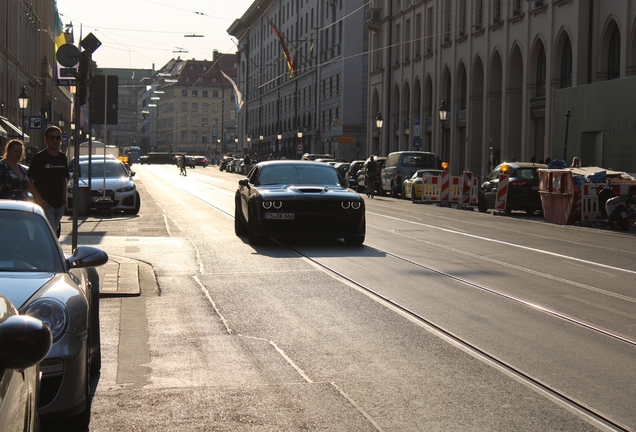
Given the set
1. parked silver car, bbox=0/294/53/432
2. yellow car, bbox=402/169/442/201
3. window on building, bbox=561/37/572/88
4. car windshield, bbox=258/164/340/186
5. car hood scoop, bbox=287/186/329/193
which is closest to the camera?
parked silver car, bbox=0/294/53/432

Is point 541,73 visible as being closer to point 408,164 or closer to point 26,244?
point 408,164

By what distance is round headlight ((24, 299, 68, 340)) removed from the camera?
14.9 ft

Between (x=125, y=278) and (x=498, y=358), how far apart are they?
5.54m

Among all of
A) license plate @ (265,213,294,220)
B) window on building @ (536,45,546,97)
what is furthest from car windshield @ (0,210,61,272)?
window on building @ (536,45,546,97)

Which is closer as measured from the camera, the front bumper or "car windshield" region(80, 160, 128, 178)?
the front bumper

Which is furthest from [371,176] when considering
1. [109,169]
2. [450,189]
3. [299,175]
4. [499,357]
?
[499,357]

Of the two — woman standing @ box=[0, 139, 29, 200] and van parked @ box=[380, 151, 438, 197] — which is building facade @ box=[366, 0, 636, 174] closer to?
van parked @ box=[380, 151, 438, 197]

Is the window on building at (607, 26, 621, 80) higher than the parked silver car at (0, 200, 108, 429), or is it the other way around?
the window on building at (607, 26, 621, 80)

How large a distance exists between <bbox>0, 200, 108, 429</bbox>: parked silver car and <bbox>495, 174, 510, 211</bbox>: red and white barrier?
23.1 m

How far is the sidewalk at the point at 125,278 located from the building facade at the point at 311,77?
5351 cm

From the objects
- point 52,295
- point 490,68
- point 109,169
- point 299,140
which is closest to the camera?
point 52,295

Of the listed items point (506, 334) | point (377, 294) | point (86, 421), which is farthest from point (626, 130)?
point (86, 421)

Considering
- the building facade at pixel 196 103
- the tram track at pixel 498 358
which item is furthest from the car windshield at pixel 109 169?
the building facade at pixel 196 103

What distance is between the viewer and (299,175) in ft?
56.2
